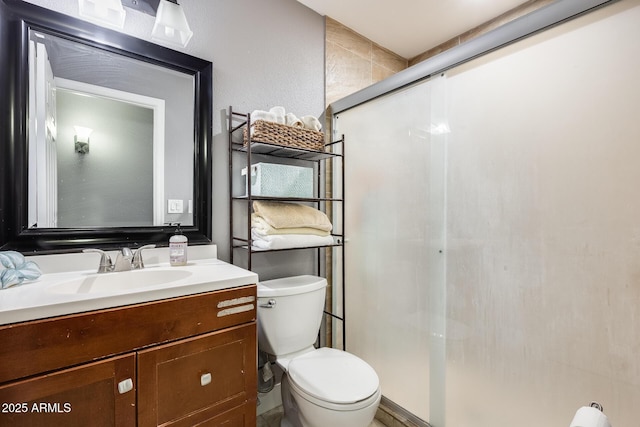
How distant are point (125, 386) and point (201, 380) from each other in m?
0.22

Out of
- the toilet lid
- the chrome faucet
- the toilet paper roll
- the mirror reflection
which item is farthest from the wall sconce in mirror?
the toilet paper roll

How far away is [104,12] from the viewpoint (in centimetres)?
118

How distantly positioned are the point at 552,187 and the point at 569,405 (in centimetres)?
77

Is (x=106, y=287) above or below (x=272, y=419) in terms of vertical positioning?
above

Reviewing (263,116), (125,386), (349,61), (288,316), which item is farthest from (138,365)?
(349,61)

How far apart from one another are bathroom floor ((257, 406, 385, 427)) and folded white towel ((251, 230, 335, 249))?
938mm

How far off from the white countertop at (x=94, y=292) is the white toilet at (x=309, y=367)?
0.32 m

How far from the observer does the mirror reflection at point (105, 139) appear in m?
1.11

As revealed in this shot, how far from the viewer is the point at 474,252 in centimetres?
128

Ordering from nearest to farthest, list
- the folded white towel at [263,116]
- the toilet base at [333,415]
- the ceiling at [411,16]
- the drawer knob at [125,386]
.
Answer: the drawer knob at [125,386] → the toilet base at [333,415] → the folded white towel at [263,116] → the ceiling at [411,16]

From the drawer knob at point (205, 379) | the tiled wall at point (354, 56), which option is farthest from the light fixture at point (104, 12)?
the drawer knob at point (205, 379)

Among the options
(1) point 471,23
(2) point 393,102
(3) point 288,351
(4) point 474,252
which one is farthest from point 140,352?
(1) point 471,23

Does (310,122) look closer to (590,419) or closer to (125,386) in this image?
(125,386)

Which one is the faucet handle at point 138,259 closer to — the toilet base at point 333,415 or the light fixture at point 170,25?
the toilet base at point 333,415
